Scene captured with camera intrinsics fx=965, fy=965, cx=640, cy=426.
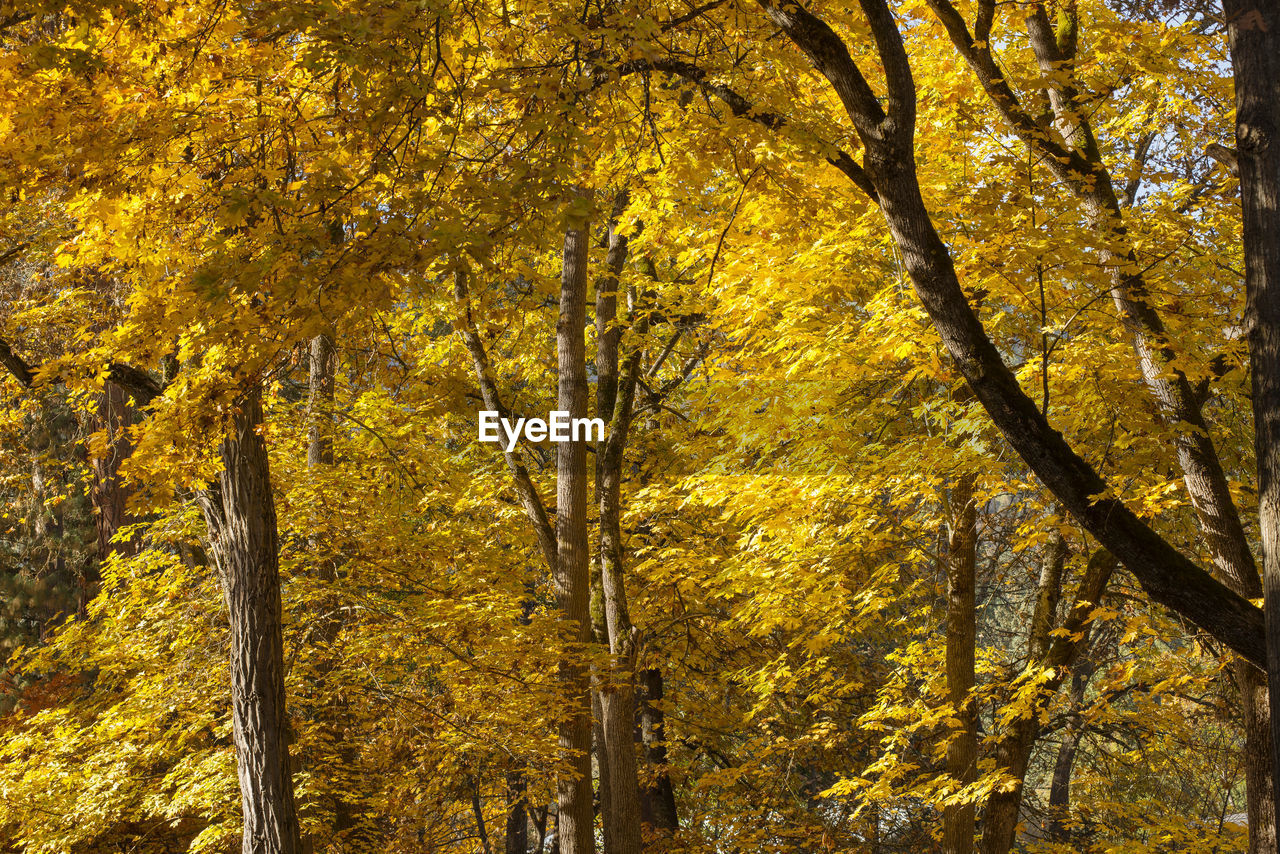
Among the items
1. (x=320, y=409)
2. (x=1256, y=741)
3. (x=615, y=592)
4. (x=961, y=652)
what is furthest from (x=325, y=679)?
(x=1256, y=741)

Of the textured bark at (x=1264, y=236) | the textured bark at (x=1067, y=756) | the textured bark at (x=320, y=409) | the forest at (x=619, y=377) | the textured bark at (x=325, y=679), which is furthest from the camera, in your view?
the textured bark at (x=1067, y=756)

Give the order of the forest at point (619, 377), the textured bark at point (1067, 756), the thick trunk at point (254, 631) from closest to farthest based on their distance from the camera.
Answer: the forest at point (619, 377) < the thick trunk at point (254, 631) < the textured bark at point (1067, 756)

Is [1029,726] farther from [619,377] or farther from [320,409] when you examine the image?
[320,409]

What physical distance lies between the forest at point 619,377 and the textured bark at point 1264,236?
0.01 meters

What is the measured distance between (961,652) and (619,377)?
4.12 m

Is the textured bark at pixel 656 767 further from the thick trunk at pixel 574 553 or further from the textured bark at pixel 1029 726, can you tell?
the textured bark at pixel 1029 726

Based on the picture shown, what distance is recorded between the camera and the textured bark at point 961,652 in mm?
8086

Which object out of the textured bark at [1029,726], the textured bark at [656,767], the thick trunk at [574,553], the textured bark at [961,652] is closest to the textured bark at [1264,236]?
the textured bark at [961,652]

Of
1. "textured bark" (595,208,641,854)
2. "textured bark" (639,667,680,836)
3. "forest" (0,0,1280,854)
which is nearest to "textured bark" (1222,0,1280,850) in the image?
"forest" (0,0,1280,854)

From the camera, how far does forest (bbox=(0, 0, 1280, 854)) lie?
3.65m

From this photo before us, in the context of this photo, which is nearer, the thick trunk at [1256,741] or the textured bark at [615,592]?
the thick trunk at [1256,741]

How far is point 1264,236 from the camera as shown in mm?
3115

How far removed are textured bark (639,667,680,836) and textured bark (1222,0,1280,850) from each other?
8555 mm

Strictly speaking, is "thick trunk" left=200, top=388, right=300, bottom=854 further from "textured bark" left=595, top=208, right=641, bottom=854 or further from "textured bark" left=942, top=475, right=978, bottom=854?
"textured bark" left=942, top=475, right=978, bottom=854
